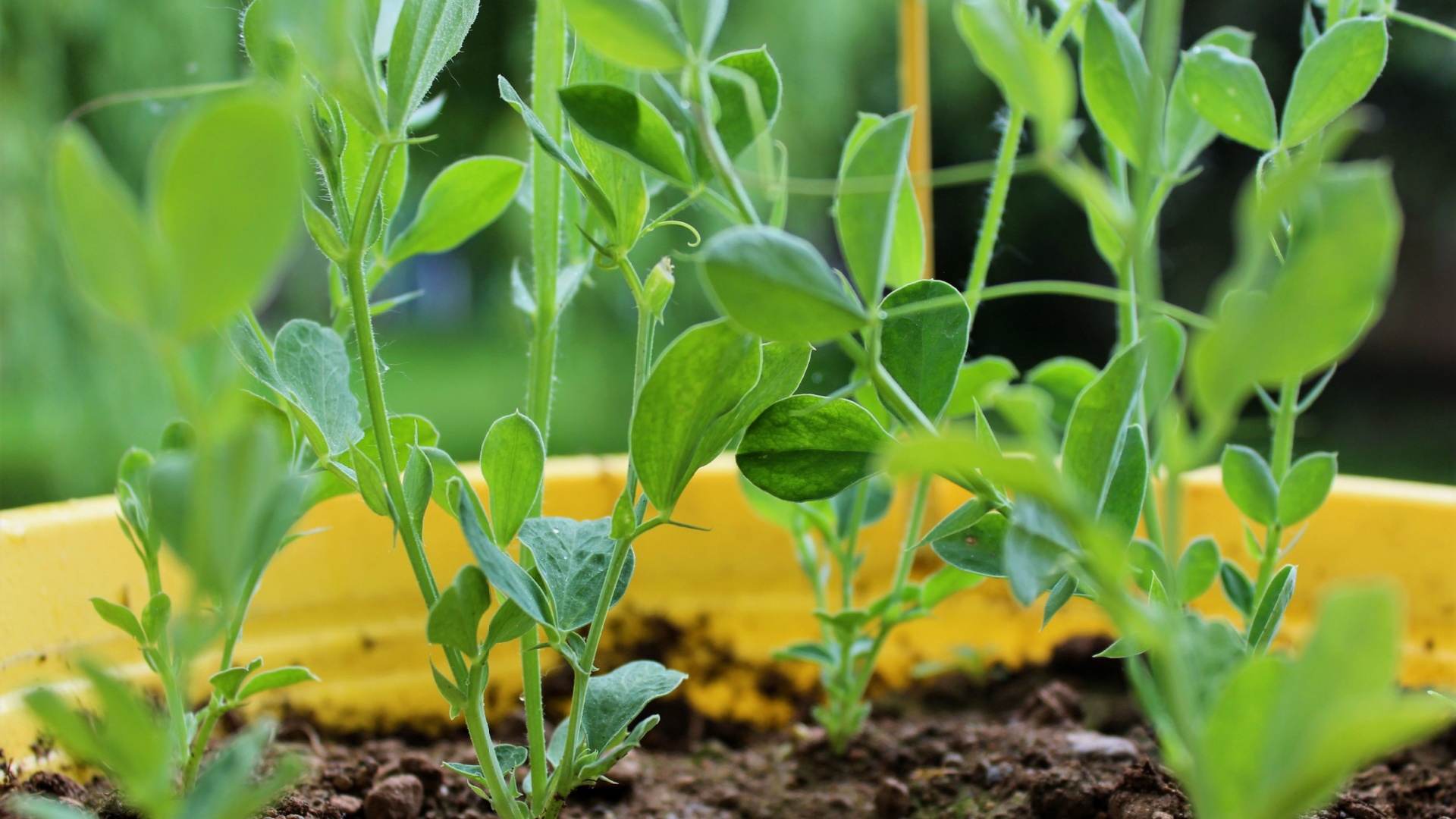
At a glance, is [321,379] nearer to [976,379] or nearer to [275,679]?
[275,679]

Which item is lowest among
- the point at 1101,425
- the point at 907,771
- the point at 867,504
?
the point at 907,771

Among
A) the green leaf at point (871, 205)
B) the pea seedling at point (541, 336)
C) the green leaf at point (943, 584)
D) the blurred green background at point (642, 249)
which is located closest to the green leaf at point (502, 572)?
the pea seedling at point (541, 336)

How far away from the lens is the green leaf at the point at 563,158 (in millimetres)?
254

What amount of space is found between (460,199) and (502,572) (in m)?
0.15

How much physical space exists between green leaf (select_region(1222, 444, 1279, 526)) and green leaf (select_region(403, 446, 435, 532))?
259mm

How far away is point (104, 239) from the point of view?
0.15m

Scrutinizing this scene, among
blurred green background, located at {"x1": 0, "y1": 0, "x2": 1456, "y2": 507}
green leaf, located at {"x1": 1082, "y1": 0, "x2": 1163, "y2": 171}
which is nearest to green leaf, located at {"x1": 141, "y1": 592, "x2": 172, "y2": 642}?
green leaf, located at {"x1": 1082, "y1": 0, "x2": 1163, "y2": 171}

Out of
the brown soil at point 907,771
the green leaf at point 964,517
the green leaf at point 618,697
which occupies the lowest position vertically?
the brown soil at point 907,771

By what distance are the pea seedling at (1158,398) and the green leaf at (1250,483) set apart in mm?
66

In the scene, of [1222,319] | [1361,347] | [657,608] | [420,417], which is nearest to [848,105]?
[1361,347]

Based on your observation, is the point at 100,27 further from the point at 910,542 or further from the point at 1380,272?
the point at 1380,272

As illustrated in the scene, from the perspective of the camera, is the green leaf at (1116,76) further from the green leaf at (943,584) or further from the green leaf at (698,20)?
the green leaf at (943,584)

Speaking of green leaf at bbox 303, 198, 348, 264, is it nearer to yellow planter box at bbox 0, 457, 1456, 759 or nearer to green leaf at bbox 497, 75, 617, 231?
green leaf at bbox 497, 75, 617, 231

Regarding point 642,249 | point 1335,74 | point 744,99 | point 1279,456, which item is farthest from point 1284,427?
point 642,249
